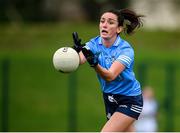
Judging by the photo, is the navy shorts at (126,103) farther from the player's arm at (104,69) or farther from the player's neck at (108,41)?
the player's neck at (108,41)

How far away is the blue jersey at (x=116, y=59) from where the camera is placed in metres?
9.70

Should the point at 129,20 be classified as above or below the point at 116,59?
above

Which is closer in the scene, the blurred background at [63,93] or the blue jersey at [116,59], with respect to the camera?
the blue jersey at [116,59]

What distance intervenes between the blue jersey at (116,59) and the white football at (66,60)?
17.5 inches

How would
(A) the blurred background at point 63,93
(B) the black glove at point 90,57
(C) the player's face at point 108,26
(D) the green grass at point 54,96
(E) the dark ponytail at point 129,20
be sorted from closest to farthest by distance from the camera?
1. (B) the black glove at point 90,57
2. (C) the player's face at point 108,26
3. (E) the dark ponytail at point 129,20
4. (A) the blurred background at point 63,93
5. (D) the green grass at point 54,96

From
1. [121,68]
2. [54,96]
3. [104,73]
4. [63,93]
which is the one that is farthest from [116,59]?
[54,96]

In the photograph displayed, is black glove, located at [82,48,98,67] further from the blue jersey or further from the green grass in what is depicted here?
the green grass

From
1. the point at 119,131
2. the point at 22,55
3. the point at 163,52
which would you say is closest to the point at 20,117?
the point at 22,55

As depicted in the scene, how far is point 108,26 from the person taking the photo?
9719 millimetres

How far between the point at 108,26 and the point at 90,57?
71cm

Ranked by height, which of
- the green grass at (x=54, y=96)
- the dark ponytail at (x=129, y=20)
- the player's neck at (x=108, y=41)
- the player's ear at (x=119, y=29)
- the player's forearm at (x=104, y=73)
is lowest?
the green grass at (x=54, y=96)

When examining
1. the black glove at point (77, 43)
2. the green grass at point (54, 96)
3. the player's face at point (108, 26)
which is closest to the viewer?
the black glove at point (77, 43)

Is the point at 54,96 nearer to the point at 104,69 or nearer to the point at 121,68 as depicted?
the point at 121,68

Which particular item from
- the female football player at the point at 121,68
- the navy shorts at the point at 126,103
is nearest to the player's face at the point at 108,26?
the female football player at the point at 121,68
